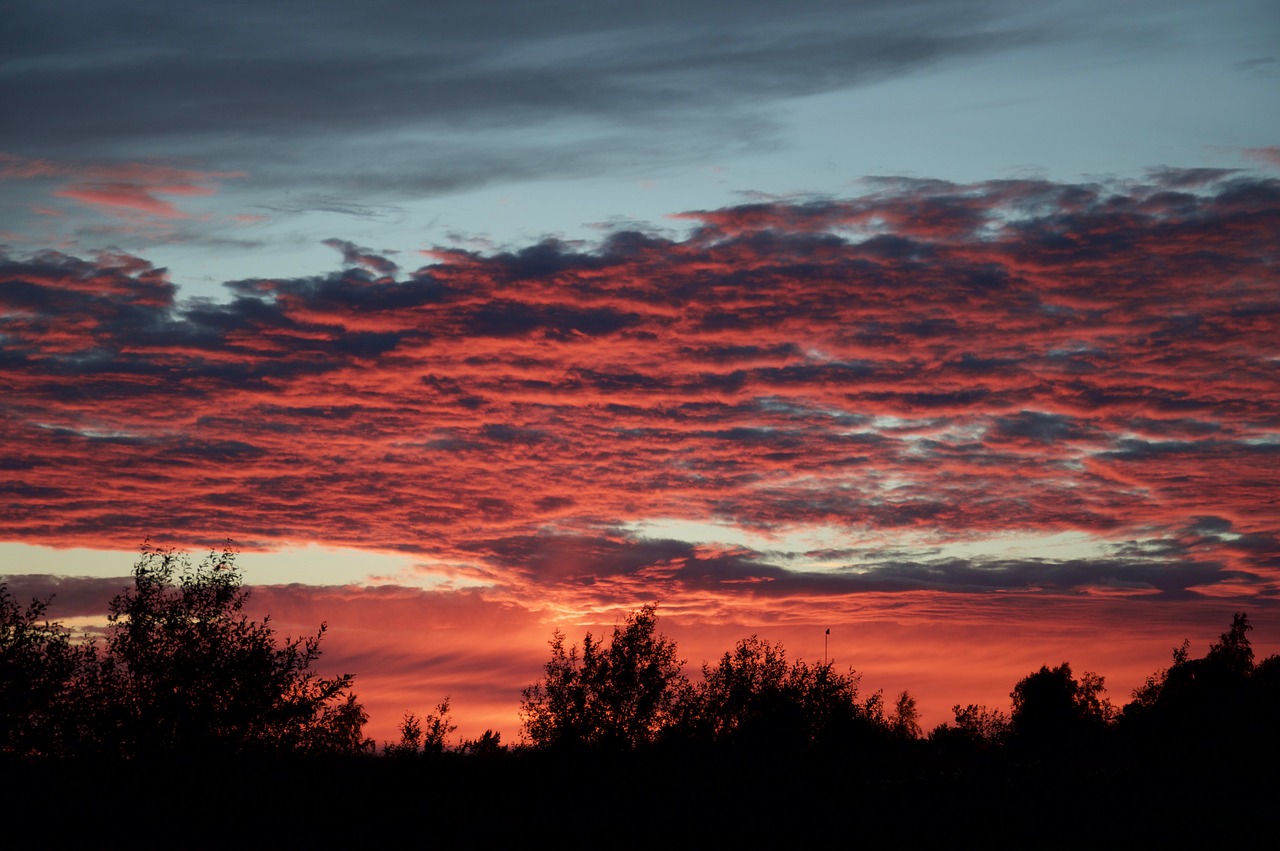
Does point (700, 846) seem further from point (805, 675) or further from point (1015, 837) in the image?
point (805, 675)

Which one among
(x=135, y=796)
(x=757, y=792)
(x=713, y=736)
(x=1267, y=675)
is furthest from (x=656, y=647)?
(x=1267, y=675)

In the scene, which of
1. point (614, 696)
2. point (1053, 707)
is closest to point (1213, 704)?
point (1053, 707)

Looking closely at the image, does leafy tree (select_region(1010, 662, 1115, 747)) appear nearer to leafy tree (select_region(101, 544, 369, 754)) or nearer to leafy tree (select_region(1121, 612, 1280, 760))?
leafy tree (select_region(1121, 612, 1280, 760))

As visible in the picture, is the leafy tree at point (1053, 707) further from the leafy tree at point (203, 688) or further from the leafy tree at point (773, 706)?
the leafy tree at point (203, 688)

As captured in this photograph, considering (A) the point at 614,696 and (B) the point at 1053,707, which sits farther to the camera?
(B) the point at 1053,707

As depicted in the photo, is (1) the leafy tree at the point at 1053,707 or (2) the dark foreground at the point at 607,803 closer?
(2) the dark foreground at the point at 607,803

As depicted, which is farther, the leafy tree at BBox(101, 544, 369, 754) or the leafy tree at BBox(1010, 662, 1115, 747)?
the leafy tree at BBox(1010, 662, 1115, 747)

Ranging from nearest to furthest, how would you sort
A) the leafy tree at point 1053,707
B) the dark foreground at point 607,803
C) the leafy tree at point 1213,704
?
the dark foreground at point 607,803 < the leafy tree at point 1213,704 < the leafy tree at point 1053,707

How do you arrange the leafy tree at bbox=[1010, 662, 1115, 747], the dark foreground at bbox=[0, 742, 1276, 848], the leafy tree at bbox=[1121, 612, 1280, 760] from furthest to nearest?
1. the leafy tree at bbox=[1010, 662, 1115, 747]
2. the leafy tree at bbox=[1121, 612, 1280, 760]
3. the dark foreground at bbox=[0, 742, 1276, 848]

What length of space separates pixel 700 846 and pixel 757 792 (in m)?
11.7

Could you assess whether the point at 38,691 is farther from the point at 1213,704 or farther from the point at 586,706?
the point at 1213,704

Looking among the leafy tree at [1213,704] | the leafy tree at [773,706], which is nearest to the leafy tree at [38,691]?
the leafy tree at [773,706]

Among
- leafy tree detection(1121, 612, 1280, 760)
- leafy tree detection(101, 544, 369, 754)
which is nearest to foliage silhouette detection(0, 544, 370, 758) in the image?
leafy tree detection(101, 544, 369, 754)

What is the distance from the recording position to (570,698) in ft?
298
